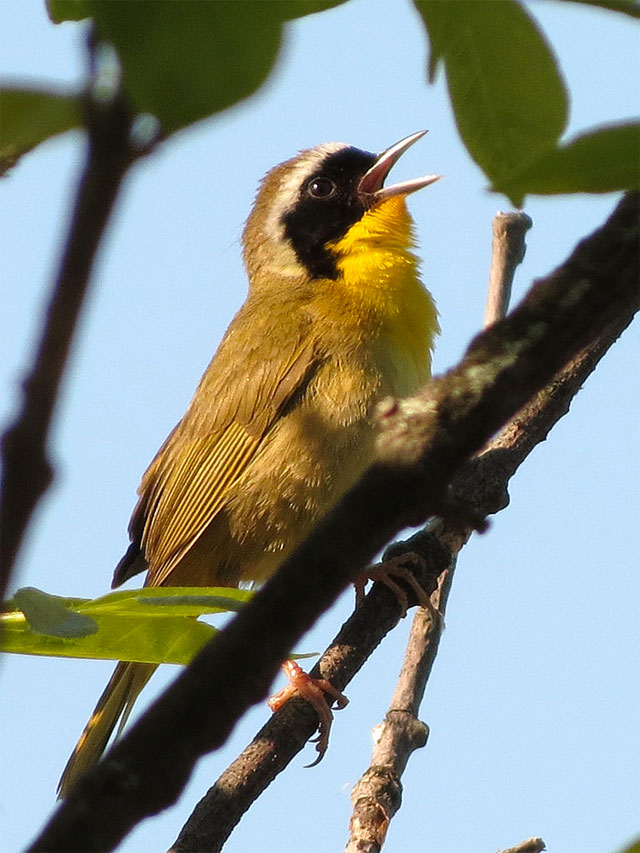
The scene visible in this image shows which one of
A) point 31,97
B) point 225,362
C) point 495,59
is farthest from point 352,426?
point 31,97

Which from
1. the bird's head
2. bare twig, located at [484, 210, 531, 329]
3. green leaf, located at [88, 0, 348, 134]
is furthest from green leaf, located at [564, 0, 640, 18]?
the bird's head

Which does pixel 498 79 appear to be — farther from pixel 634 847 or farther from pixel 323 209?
pixel 323 209

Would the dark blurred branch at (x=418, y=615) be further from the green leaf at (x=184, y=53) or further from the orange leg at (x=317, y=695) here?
the green leaf at (x=184, y=53)

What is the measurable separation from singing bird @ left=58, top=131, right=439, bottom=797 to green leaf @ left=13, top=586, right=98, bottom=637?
298 cm

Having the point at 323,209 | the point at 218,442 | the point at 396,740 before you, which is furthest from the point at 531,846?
the point at 323,209

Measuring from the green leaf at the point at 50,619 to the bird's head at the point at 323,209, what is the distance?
387 cm

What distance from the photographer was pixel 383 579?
3.36 meters

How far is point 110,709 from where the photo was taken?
4332 millimetres

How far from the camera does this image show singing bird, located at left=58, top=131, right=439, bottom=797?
4.35 meters

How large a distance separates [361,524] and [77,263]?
352mm

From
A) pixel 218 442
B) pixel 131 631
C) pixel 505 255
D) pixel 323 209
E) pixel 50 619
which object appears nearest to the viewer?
pixel 50 619

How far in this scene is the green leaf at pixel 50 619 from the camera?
1.23m

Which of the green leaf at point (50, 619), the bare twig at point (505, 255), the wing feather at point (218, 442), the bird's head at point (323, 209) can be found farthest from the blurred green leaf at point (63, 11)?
the bird's head at point (323, 209)

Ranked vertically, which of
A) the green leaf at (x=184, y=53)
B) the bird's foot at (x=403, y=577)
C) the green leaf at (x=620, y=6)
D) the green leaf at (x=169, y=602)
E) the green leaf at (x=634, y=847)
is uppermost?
the bird's foot at (x=403, y=577)
